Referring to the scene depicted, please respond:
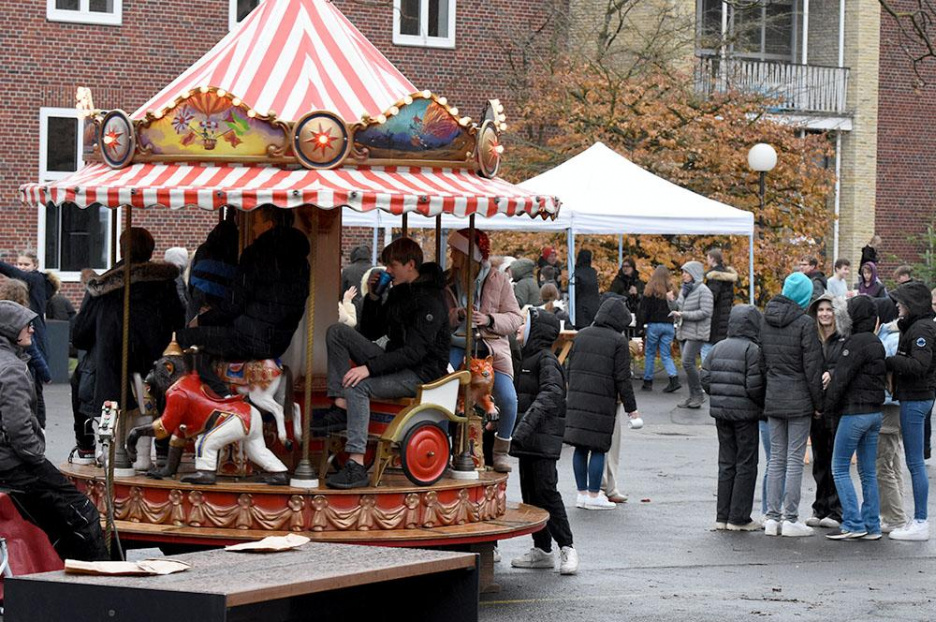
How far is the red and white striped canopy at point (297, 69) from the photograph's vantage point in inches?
445

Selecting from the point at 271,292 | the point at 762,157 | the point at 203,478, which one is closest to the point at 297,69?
the point at 271,292

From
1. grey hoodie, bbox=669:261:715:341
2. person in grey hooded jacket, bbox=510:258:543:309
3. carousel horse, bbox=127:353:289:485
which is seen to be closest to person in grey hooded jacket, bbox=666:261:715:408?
grey hoodie, bbox=669:261:715:341

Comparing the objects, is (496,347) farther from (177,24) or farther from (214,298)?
(177,24)

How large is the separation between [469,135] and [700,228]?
40.1 ft

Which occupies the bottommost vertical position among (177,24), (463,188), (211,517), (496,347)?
(211,517)

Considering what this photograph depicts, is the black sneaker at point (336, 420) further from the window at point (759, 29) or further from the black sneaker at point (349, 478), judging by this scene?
the window at point (759, 29)

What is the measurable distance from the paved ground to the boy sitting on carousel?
1.37 metres

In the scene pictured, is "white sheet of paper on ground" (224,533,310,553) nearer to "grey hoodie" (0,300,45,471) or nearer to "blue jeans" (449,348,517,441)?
"grey hoodie" (0,300,45,471)

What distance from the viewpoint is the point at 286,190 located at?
10414 millimetres

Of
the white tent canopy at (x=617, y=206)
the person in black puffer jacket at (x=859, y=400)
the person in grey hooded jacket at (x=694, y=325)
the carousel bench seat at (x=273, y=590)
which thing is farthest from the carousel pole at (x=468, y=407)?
the person in grey hooded jacket at (x=694, y=325)

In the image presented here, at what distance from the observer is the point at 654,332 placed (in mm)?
25016

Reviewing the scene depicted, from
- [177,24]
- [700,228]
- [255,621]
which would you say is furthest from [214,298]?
[177,24]

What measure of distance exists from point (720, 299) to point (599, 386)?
10011 millimetres

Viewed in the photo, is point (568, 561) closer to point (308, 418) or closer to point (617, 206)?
point (308, 418)
